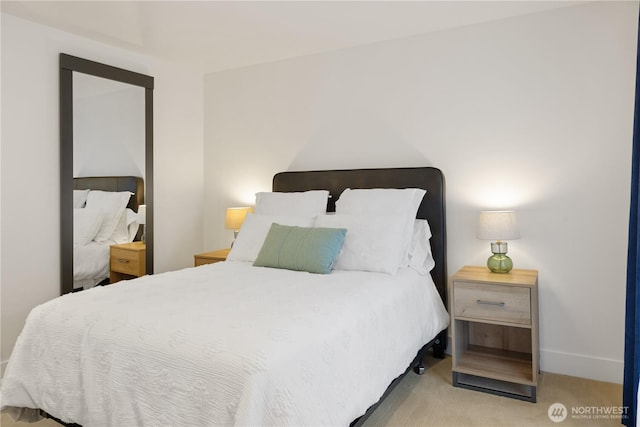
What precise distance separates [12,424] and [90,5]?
8.39ft

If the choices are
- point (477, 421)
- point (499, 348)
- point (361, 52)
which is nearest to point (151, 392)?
point (477, 421)

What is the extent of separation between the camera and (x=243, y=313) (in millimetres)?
1862

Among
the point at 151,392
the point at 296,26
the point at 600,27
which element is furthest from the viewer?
the point at 296,26

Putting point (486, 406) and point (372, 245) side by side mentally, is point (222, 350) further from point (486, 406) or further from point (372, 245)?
point (486, 406)

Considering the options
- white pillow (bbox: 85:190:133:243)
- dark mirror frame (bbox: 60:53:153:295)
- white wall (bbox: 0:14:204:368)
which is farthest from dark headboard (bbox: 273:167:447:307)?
white wall (bbox: 0:14:204:368)

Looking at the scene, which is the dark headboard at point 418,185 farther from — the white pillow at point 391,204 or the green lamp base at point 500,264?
the green lamp base at point 500,264

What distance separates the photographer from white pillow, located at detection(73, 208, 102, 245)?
10.9 ft

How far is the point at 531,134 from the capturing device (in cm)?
296

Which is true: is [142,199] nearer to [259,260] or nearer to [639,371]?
[259,260]

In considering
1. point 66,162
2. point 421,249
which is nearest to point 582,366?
point 421,249

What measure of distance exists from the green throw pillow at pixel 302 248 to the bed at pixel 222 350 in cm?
10

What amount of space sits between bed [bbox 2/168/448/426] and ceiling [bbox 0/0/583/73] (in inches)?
69.9

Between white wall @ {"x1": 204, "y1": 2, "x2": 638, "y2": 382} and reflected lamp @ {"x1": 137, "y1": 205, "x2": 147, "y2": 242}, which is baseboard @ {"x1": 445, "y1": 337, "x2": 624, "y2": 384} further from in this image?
reflected lamp @ {"x1": 137, "y1": 205, "x2": 147, "y2": 242}

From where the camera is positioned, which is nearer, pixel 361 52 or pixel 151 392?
pixel 151 392
